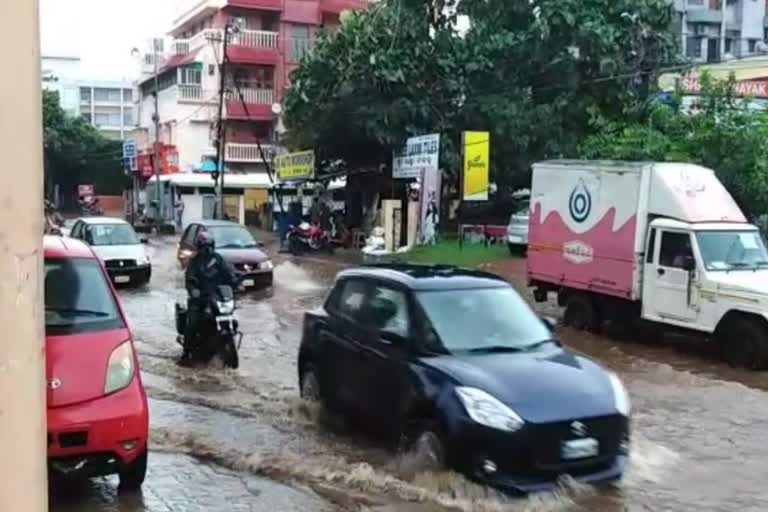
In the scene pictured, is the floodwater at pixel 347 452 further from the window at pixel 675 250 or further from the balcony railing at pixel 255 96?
the balcony railing at pixel 255 96

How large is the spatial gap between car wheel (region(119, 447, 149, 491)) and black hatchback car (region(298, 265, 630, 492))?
2034 millimetres

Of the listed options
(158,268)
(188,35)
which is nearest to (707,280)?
(158,268)

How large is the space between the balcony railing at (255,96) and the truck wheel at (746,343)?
148 feet

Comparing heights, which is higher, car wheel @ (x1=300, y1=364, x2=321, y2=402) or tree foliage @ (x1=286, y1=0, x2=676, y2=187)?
tree foliage @ (x1=286, y1=0, x2=676, y2=187)

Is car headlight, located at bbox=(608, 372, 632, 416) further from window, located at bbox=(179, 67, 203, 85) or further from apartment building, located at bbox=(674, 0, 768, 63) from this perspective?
window, located at bbox=(179, 67, 203, 85)

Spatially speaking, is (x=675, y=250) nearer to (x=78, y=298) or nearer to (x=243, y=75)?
(x=78, y=298)

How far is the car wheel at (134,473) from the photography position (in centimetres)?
648

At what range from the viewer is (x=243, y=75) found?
56.6m

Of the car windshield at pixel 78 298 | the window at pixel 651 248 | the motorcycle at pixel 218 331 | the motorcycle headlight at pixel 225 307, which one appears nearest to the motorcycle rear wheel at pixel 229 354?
the motorcycle at pixel 218 331

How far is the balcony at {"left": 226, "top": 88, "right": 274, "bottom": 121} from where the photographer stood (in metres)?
55.4

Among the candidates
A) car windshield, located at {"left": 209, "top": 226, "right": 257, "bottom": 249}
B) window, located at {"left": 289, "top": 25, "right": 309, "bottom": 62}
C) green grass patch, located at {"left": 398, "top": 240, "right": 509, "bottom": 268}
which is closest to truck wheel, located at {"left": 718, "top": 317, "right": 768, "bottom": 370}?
car windshield, located at {"left": 209, "top": 226, "right": 257, "bottom": 249}

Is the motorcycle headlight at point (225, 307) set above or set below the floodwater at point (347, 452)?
above

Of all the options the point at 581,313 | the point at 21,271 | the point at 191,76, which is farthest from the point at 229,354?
the point at 191,76

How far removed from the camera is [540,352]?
775 centimetres
